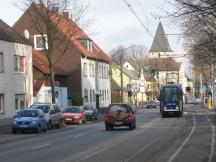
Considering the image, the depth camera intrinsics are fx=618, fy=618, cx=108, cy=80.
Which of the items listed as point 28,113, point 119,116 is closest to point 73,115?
point 28,113

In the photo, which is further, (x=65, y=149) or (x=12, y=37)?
(x=12, y=37)

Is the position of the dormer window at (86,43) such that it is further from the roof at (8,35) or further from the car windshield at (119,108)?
the car windshield at (119,108)

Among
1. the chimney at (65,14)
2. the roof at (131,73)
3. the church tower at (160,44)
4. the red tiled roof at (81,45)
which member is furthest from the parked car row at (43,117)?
the roof at (131,73)

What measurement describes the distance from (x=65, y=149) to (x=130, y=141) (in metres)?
4.83

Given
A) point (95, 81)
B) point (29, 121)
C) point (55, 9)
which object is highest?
point (55, 9)

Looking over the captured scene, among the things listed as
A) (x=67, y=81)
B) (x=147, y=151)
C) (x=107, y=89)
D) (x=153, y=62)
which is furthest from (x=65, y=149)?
(x=153, y=62)

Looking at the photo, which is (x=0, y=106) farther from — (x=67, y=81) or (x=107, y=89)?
(x=107, y=89)

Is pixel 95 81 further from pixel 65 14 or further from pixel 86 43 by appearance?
pixel 65 14

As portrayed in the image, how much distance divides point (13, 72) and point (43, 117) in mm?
14083

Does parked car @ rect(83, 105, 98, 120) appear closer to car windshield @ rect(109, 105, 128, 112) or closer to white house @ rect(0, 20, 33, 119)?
white house @ rect(0, 20, 33, 119)

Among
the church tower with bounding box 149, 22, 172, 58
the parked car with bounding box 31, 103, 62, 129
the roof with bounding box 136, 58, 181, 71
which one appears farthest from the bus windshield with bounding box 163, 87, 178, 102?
the roof with bounding box 136, 58, 181, 71

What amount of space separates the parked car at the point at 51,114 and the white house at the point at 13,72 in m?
6.65

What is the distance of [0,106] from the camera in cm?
4909

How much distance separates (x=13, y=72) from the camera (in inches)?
2055
